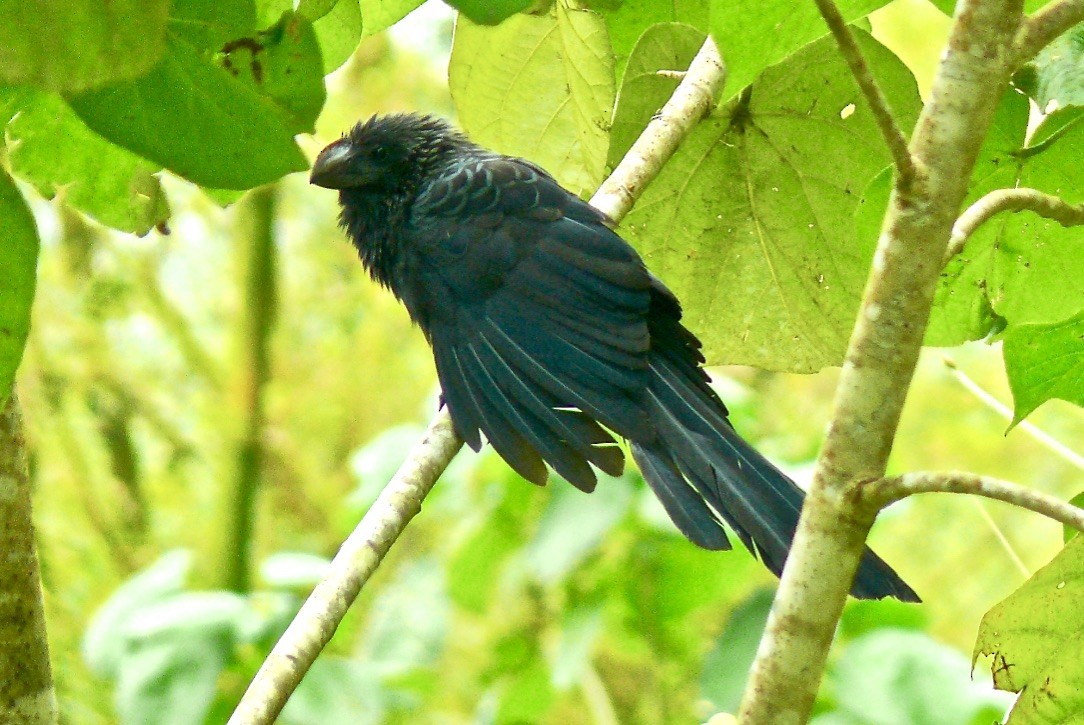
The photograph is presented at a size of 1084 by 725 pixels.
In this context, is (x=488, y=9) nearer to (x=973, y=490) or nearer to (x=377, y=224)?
(x=973, y=490)

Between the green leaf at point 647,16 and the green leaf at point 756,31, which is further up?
the green leaf at point 647,16

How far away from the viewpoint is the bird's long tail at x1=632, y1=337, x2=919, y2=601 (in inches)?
57.1

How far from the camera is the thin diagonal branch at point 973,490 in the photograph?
0.93 m

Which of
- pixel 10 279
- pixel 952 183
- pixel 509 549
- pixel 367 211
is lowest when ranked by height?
pixel 10 279

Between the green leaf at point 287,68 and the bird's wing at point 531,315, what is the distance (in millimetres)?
763

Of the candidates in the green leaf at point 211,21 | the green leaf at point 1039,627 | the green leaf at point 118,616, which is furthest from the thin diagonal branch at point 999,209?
the green leaf at point 118,616

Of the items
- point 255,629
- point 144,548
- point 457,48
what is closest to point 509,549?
point 255,629

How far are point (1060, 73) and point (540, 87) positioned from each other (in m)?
0.84

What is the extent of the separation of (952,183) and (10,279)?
29.4 inches

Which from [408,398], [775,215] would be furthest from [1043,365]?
[408,398]

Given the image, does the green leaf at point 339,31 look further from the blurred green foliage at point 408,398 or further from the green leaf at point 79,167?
the green leaf at point 79,167

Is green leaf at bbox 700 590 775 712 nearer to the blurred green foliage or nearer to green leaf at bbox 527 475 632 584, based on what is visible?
the blurred green foliage

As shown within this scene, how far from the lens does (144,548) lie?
539 centimetres

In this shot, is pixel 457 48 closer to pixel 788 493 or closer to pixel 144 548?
pixel 788 493
